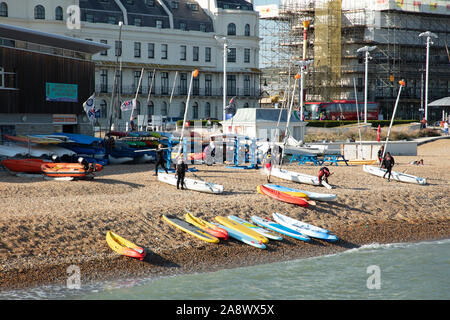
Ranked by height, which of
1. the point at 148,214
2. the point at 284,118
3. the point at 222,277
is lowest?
the point at 222,277

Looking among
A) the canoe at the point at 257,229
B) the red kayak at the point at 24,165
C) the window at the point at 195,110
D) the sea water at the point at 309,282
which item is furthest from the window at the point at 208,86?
the sea water at the point at 309,282

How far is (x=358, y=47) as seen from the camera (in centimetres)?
8856

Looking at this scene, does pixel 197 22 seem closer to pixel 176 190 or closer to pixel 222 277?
pixel 176 190

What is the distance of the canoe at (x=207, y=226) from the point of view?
21.8m

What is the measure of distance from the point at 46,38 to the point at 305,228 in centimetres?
2176

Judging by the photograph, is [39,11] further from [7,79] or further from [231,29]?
[7,79]

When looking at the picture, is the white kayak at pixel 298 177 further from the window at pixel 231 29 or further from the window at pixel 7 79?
the window at pixel 231 29

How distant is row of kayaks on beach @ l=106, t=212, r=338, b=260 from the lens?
21.7m

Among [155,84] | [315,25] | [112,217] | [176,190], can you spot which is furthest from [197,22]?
[112,217]

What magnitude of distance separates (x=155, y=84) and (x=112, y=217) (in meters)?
54.4

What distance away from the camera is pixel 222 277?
19609 millimetres

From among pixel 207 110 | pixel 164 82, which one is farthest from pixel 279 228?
pixel 207 110

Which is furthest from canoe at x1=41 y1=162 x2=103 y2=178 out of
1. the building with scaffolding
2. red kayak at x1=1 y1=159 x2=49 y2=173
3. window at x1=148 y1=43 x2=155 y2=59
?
the building with scaffolding

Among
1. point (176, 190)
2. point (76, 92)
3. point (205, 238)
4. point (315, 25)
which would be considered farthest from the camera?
point (315, 25)
